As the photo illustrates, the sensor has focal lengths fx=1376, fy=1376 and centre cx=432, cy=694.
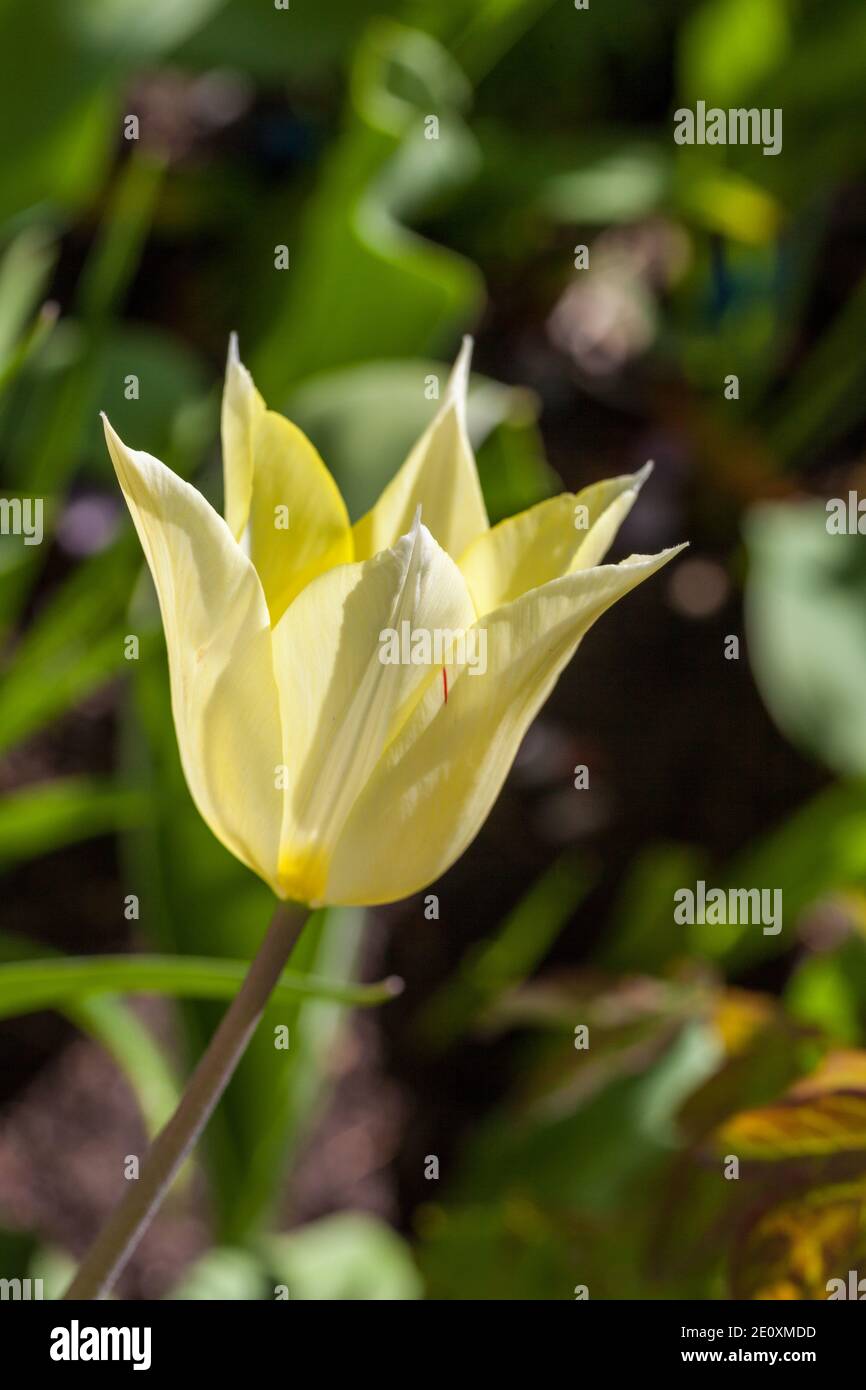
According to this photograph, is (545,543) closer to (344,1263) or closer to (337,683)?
(337,683)

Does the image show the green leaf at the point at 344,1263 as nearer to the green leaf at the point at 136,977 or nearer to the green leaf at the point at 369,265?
the green leaf at the point at 136,977

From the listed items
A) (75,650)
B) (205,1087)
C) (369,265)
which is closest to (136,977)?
(205,1087)

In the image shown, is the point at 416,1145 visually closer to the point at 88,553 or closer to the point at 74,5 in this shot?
the point at 88,553

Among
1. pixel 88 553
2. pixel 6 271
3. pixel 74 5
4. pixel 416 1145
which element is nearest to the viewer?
pixel 74 5

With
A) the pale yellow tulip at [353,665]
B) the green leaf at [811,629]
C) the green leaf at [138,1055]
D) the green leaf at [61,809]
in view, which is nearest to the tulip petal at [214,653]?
the pale yellow tulip at [353,665]

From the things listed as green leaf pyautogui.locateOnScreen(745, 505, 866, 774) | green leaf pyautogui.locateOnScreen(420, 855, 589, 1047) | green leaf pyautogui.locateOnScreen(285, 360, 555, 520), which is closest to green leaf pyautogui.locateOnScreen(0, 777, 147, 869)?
green leaf pyautogui.locateOnScreen(285, 360, 555, 520)

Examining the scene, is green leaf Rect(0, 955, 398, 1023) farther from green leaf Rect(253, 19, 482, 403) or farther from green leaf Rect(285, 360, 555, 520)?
green leaf Rect(253, 19, 482, 403)
